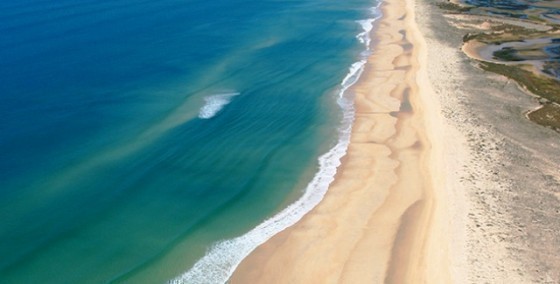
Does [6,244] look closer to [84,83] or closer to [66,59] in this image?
[84,83]

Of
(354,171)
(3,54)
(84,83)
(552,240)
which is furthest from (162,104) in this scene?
(552,240)

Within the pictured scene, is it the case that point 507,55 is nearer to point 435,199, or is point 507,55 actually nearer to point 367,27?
point 367,27

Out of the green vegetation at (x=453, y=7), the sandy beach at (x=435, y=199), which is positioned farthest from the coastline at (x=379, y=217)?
the green vegetation at (x=453, y=7)

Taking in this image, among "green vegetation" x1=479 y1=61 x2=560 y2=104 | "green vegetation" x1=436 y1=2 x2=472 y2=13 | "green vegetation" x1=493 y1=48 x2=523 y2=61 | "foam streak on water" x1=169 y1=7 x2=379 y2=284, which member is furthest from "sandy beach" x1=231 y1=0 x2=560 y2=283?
"green vegetation" x1=436 y1=2 x2=472 y2=13

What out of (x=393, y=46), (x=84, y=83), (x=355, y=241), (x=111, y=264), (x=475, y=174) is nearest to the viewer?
(x=111, y=264)

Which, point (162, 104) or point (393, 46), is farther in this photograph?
point (393, 46)
